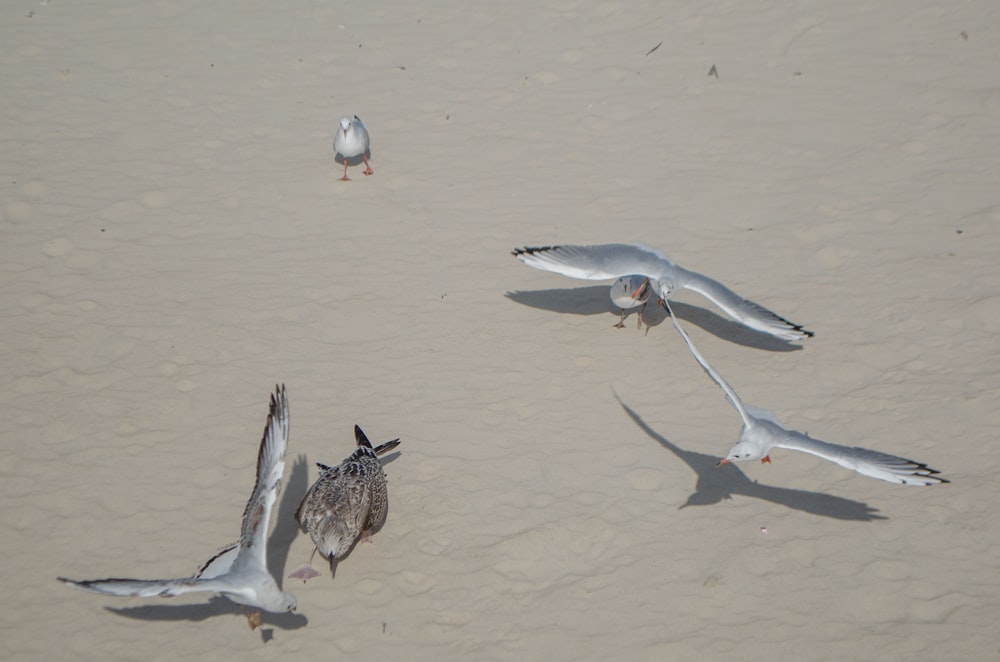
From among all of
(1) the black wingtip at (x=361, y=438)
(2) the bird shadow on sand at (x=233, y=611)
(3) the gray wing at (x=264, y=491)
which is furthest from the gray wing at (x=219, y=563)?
(1) the black wingtip at (x=361, y=438)

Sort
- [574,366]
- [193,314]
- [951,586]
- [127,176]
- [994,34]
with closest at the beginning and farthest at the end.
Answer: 1. [951,586]
2. [574,366]
3. [193,314]
4. [127,176]
5. [994,34]

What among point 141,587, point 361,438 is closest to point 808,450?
point 361,438

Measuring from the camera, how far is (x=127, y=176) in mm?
10297

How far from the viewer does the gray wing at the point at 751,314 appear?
293 inches

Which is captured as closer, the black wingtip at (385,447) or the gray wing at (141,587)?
the gray wing at (141,587)

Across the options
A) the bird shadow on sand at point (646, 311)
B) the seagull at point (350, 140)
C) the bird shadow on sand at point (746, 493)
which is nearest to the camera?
the bird shadow on sand at point (746, 493)

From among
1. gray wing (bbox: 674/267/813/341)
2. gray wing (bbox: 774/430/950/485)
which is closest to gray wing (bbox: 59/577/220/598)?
gray wing (bbox: 774/430/950/485)

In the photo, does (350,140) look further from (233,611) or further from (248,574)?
(248,574)

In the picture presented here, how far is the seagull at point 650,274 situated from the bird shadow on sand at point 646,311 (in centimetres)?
35

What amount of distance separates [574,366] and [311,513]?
280 cm

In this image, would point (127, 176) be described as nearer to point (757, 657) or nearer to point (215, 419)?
point (215, 419)

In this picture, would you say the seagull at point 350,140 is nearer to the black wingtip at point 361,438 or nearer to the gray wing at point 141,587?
Answer: the black wingtip at point 361,438

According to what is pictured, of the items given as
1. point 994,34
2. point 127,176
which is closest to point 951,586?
point 127,176

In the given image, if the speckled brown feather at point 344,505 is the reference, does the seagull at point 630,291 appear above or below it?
above
